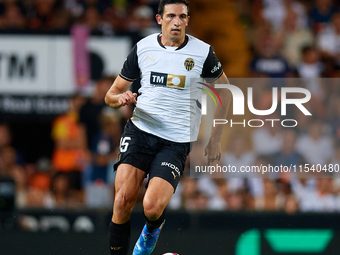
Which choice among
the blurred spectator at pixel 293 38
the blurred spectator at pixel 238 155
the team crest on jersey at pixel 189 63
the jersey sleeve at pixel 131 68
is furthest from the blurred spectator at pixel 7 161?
the blurred spectator at pixel 293 38

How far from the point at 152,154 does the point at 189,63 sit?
2.87 ft

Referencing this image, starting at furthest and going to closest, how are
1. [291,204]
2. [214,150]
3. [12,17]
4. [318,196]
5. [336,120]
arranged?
[12,17], [336,120], [318,196], [291,204], [214,150]

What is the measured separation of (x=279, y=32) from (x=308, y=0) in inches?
68.0

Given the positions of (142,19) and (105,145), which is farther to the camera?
(142,19)

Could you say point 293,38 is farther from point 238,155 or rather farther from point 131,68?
point 131,68

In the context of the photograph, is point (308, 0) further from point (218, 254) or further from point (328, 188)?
point (218, 254)

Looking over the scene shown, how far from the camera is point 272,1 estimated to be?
12.0 meters

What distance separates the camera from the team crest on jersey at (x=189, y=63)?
519 cm

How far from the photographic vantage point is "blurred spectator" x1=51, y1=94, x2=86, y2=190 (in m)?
8.34

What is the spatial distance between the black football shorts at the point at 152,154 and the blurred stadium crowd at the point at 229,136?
191cm

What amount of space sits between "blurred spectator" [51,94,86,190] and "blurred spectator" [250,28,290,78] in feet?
10.4

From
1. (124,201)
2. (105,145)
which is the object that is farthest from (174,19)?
(105,145)

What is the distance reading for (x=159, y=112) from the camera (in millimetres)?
5234

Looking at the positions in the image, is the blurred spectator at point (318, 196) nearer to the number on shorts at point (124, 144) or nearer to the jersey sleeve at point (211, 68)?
the jersey sleeve at point (211, 68)
